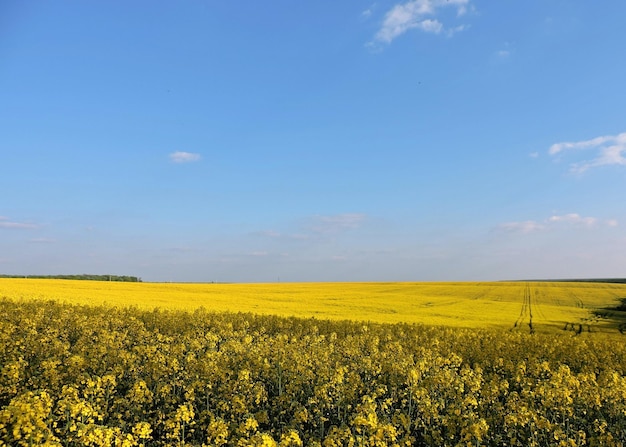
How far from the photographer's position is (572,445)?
5820mm

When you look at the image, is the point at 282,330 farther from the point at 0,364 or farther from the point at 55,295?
the point at 55,295

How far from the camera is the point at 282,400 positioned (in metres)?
7.78

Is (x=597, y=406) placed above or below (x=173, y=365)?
below

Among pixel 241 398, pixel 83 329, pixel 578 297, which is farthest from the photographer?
pixel 578 297

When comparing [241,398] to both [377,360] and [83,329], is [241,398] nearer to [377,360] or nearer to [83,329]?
[377,360]

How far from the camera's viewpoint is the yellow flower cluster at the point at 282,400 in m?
5.55

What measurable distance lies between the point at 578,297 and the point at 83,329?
190 feet

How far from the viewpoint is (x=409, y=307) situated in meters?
35.1

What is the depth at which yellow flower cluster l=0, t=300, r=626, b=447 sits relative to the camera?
18.2 ft

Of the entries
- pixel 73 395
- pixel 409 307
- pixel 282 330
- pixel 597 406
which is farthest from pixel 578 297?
pixel 73 395

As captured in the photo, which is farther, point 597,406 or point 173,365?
point 173,365

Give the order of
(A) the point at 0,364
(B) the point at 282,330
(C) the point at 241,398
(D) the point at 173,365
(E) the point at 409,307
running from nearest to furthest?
(C) the point at 241,398 → (D) the point at 173,365 → (A) the point at 0,364 → (B) the point at 282,330 → (E) the point at 409,307

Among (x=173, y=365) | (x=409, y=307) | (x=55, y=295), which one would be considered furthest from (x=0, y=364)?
(x=409, y=307)

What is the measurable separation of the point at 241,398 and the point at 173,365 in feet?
7.98
